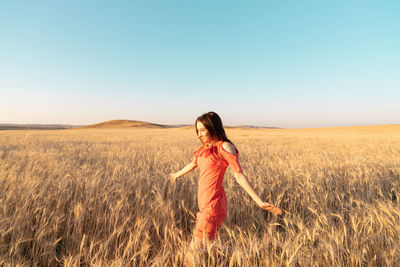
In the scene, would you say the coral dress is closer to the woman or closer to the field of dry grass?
the woman

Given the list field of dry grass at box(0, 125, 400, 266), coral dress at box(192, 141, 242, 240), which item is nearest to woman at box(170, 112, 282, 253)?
coral dress at box(192, 141, 242, 240)

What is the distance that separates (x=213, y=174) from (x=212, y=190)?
129 mm

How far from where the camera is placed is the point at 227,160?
1.62 meters

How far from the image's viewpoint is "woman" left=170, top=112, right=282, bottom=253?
1.59 metres

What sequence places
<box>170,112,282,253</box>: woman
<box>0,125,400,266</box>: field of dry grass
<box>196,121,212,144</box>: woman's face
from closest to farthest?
<box>0,125,400,266</box>: field of dry grass < <box>170,112,282,253</box>: woman < <box>196,121,212,144</box>: woman's face

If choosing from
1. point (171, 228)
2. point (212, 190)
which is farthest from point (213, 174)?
point (171, 228)

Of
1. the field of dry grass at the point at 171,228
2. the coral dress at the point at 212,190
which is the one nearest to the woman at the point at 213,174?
the coral dress at the point at 212,190

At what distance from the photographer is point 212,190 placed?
64.8 inches

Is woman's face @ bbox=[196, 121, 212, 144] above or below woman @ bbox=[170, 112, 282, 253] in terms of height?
above

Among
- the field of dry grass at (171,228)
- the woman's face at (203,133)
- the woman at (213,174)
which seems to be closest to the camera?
the field of dry grass at (171,228)

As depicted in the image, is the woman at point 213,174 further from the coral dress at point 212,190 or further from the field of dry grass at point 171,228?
the field of dry grass at point 171,228

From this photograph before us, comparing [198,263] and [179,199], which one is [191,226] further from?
[198,263]

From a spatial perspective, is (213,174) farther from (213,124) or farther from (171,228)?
(171,228)

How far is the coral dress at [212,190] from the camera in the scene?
62.6 inches
